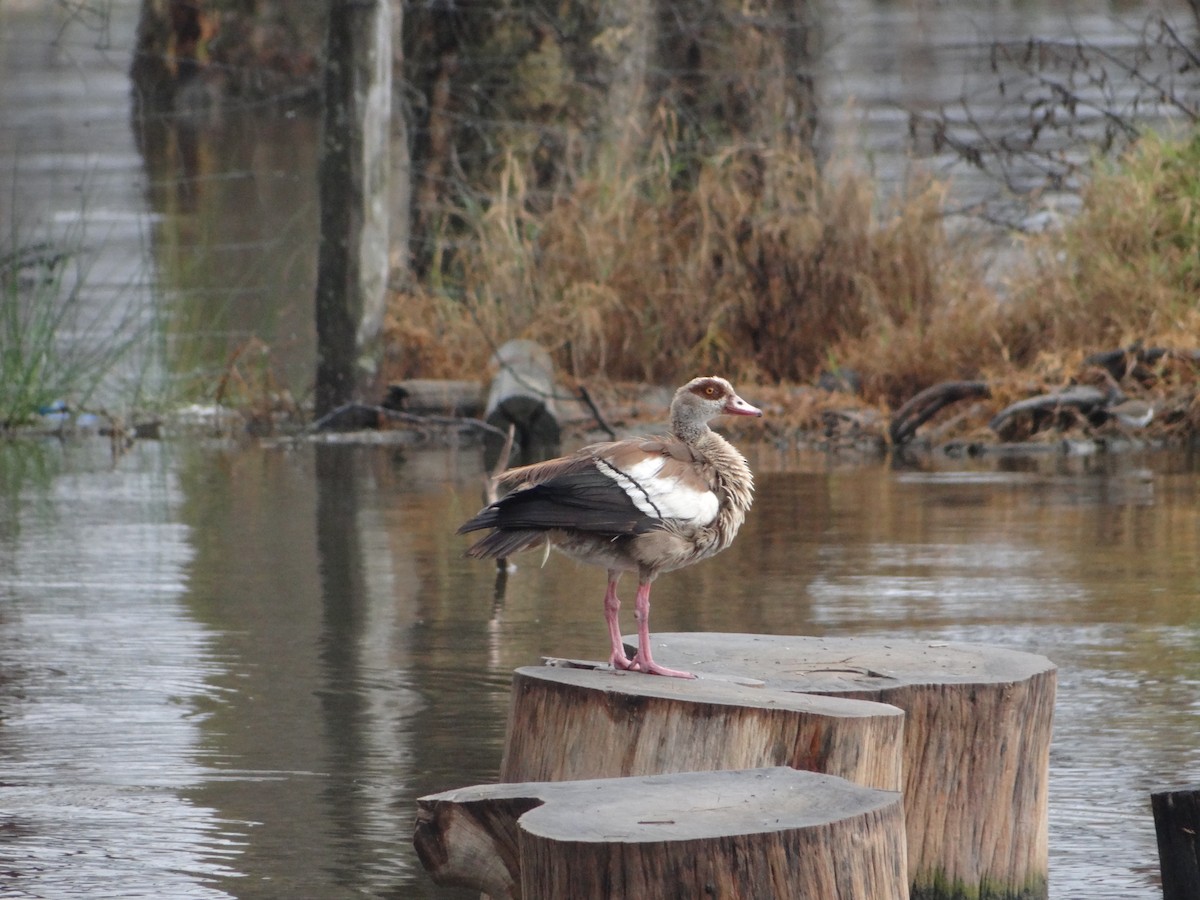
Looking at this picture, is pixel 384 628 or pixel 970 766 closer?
pixel 970 766

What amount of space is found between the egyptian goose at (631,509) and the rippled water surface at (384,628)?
1019mm

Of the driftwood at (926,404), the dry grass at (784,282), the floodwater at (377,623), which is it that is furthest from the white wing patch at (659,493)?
the dry grass at (784,282)

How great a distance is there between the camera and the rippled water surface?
247 inches

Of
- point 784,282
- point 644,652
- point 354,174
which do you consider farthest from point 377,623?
point 784,282

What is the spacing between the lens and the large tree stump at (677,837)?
4.18 metres

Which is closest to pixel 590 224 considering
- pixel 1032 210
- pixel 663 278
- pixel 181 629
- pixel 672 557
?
pixel 663 278

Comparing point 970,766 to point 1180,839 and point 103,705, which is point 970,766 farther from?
point 103,705

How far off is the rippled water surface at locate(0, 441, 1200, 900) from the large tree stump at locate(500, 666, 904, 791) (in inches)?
32.1

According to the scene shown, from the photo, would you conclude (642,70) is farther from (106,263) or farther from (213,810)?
(213,810)

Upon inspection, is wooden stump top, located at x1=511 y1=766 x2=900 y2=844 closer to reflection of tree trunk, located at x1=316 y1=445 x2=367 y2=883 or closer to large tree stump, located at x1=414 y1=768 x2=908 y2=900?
large tree stump, located at x1=414 y1=768 x2=908 y2=900

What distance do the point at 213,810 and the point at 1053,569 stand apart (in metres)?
5.38

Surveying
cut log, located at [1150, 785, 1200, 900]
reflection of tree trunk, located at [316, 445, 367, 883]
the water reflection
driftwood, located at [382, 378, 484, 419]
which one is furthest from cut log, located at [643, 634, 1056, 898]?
driftwood, located at [382, 378, 484, 419]

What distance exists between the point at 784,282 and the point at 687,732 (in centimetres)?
1268

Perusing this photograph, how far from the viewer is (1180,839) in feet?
16.6
